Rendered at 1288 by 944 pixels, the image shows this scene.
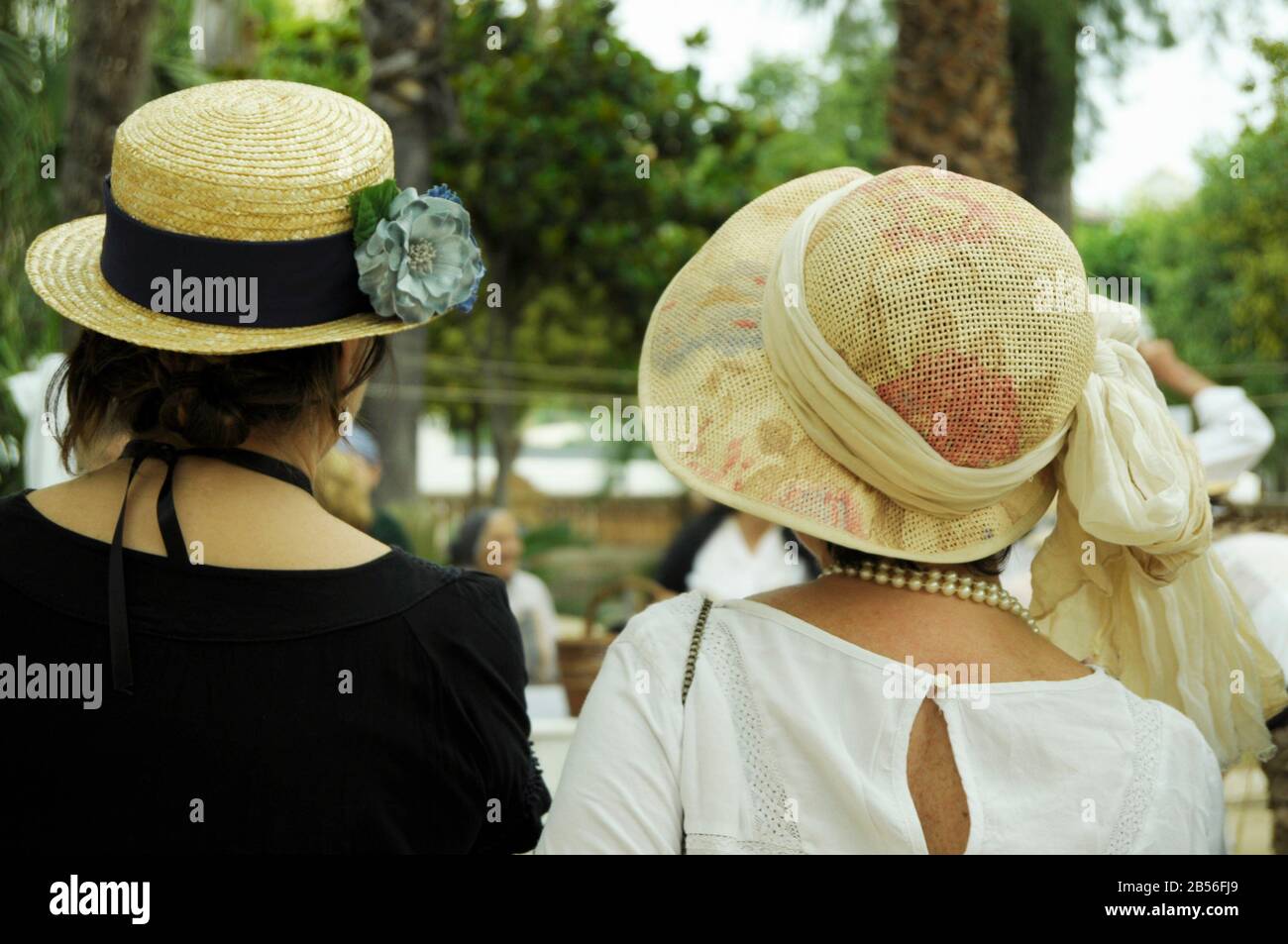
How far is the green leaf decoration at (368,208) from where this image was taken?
170 centimetres

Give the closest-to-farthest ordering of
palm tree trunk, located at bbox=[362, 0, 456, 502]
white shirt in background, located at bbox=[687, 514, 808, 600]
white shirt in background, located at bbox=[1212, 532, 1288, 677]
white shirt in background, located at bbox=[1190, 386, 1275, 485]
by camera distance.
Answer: white shirt in background, located at bbox=[1212, 532, 1288, 677] → white shirt in background, located at bbox=[1190, 386, 1275, 485] → white shirt in background, located at bbox=[687, 514, 808, 600] → palm tree trunk, located at bbox=[362, 0, 456, 502]

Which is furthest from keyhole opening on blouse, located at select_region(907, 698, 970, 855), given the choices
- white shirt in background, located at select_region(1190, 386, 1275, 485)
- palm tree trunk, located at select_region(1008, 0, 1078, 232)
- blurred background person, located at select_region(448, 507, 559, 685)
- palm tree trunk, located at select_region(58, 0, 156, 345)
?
palm tree trunk, located at select_region(1008, 0, 1078, 232)

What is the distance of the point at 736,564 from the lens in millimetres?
5848

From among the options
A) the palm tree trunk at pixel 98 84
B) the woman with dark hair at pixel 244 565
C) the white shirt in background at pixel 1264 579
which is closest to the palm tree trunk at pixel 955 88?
the palm tree trunk at pixel 98 84

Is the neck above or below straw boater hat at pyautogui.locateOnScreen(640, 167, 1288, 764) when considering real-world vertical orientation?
below

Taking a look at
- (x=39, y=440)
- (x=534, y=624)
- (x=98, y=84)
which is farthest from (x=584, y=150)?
(x=39, y=440)

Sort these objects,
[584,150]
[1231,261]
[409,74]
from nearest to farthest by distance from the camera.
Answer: [409,74] → [584,150] → [1231,261]

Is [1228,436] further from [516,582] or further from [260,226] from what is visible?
[516,582]

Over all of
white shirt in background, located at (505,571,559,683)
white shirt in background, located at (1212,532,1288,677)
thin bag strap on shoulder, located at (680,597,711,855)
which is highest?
thin bag strap on shoulder, located at (680,597,711,855)

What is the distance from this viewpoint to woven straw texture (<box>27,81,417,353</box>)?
5.42ft

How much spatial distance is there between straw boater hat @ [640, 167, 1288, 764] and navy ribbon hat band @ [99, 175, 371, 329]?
402 mm

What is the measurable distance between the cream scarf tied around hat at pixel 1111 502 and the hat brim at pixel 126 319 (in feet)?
1.74

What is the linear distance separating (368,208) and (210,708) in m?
0.64

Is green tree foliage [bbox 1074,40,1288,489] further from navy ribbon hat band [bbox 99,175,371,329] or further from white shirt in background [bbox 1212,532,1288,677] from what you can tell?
navy ribbon hat band [bbox 99,175,371,329]
